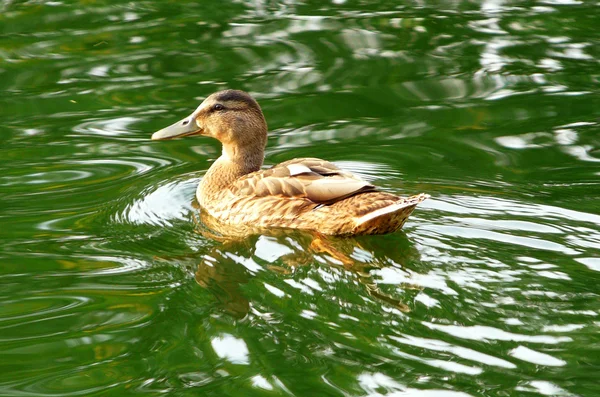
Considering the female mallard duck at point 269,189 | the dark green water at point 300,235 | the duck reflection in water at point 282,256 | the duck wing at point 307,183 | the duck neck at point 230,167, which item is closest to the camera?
the dark green water at point 300,235

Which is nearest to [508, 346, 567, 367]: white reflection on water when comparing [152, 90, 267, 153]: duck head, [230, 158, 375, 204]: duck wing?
[230, 158, 375, 204]: duck wing

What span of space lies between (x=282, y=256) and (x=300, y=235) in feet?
1.96

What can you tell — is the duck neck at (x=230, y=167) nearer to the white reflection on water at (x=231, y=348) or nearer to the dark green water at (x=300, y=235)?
the dark green water at (x=300, y=235)

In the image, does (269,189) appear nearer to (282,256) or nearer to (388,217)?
(282,256)

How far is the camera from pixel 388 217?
7.30 meters

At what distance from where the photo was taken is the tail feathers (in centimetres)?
712

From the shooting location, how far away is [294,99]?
10.8 metres

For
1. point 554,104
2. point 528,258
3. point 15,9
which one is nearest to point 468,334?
point 528,258

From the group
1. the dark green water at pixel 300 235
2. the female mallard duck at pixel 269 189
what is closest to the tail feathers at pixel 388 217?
the female mallard duck at pixel 269 189

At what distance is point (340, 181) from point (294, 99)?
327cm

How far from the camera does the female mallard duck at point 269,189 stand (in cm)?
752

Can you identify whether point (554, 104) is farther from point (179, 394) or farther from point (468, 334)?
point (179, 394)

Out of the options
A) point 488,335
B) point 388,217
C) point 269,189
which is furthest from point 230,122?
point 488,335

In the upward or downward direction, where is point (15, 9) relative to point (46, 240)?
upward
